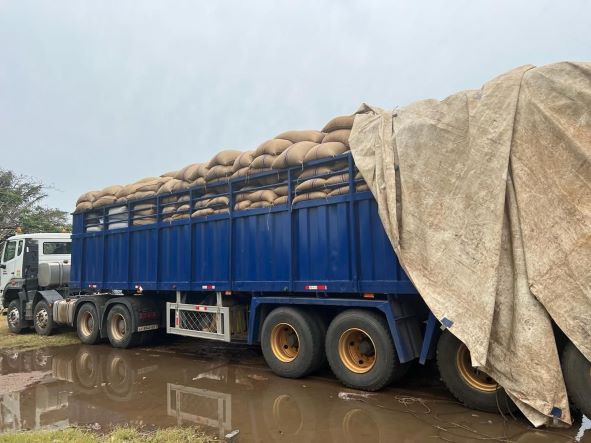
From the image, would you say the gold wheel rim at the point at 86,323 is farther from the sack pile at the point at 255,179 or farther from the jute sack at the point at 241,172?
the jute sack at the point at 241,172

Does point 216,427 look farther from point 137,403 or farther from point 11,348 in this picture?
point 11,348

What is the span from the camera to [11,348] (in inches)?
374

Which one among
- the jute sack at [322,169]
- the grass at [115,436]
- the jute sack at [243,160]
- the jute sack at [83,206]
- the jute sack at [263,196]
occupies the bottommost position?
the grass at [115,436]

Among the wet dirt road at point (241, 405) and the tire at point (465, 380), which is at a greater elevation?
the tire at point (465, 380)

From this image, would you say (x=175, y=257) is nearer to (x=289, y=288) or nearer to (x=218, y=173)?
(x=218, y=173)

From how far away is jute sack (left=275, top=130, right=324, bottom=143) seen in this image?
6.46 metres

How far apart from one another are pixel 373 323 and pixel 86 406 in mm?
3704

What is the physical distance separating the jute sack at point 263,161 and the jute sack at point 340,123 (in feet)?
2.93

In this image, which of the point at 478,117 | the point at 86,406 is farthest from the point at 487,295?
the point at 86,406

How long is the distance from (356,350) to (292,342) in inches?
43.4

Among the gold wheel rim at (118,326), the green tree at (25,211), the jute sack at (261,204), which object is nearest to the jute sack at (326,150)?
the jute sack at (261,204)

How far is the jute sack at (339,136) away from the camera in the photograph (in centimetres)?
586

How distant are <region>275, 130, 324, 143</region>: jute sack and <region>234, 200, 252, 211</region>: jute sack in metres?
1.16

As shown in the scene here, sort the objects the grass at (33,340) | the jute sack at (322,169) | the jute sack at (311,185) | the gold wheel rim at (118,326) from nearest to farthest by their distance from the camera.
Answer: the jute sack at (322,169)
the jute sack at (311,185)
the gold wheel rim at (118,326)
the grass at (33,340)
